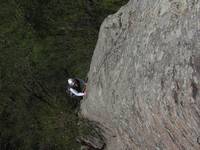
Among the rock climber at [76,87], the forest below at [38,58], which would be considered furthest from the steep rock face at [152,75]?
the forest below at [38,58]

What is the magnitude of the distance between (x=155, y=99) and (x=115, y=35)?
12.6 ft

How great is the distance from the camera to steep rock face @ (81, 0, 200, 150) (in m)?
7.89

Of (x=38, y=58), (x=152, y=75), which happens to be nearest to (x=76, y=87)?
(x=38, y=58)

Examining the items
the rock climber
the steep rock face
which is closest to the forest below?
the rock climber

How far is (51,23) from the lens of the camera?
1852 centimetres

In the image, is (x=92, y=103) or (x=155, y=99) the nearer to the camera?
(x=155, y=99)

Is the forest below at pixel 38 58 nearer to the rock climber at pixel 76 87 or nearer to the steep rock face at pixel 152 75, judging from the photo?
the rock climber at pixel 76 87

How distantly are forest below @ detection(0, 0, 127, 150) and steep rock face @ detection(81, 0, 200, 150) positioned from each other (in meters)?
5.58

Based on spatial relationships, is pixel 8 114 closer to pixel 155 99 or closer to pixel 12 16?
pixel 12 16

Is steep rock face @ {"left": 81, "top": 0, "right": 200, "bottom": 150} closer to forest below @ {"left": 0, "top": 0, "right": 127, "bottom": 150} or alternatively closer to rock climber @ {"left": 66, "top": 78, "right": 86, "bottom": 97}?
rock climber @ {"left": 66, "top": 78, "right": 86, "bottom": 97}

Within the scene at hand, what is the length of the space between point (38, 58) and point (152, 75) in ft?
33.5

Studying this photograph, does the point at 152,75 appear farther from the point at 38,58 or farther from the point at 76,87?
the point at 38,58

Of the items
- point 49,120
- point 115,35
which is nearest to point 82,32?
point 49,120

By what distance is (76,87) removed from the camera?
15375mm
